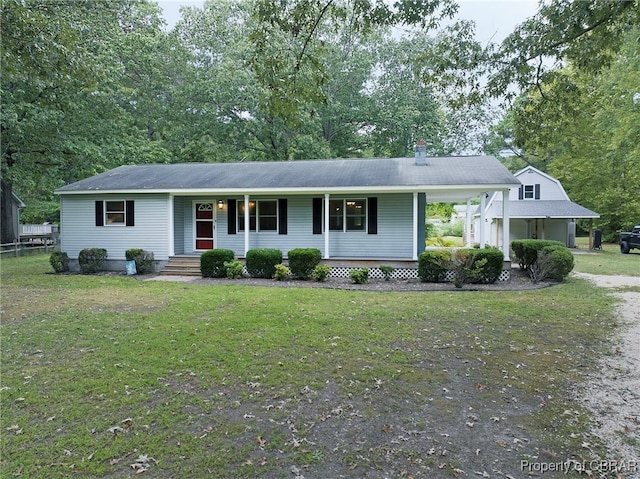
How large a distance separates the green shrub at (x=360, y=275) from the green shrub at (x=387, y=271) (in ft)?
1.95

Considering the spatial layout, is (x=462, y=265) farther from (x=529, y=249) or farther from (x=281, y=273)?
(x=281, y=273)

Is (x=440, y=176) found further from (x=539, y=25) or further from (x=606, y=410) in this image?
(x=606, y=410)

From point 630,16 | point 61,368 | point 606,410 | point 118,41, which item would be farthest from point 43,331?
point 118,41

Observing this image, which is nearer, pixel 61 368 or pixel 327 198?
pixel 61 368

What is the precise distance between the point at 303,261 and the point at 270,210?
313 centimetres

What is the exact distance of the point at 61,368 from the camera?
15.2 feet

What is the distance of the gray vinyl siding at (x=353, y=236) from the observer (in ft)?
42.6

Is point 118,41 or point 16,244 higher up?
point 118,41

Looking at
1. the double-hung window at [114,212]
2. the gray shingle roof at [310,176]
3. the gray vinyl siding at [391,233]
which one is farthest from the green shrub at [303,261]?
the double-hung window at [114,212]

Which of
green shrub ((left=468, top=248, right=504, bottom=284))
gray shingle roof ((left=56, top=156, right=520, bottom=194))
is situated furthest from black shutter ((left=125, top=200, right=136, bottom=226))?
green shrub ((left=468, top=248, right=504, bottom=284))

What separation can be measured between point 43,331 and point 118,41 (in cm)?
1955

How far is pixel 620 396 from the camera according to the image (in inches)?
159

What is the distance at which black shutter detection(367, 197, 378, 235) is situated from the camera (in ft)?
42.5

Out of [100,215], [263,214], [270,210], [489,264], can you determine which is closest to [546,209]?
[489,264]
